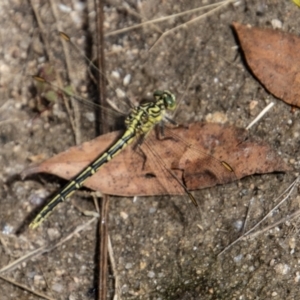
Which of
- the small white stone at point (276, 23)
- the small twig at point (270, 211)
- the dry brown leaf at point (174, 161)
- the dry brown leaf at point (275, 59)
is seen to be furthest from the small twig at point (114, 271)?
the small white stone at point (276, 23)

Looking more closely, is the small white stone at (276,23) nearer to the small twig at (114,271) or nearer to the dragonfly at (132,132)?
the dragonfly at (132,132)

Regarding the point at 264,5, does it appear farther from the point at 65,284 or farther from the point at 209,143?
the point at 65,284

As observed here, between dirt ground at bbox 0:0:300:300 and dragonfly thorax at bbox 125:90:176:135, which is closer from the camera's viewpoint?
dirt ground at bbox 0:0:300:300

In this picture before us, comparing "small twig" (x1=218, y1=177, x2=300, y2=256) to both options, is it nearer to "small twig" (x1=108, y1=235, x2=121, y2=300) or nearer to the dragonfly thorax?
"small twig" (x1=108, y1=235, x2=121, y2=300)

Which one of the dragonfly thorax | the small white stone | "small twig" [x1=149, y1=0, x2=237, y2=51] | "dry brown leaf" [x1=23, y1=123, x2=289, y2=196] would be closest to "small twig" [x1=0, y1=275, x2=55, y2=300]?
"dry brown leaf" [x1=23, y1=123, x2=289, y2=196]

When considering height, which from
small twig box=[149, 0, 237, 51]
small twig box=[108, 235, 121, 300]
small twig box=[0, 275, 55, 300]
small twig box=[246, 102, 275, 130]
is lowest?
small twig box=[108, 235, 121, 300]

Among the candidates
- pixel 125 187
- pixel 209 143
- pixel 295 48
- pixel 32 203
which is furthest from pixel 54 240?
pixel 295 48
